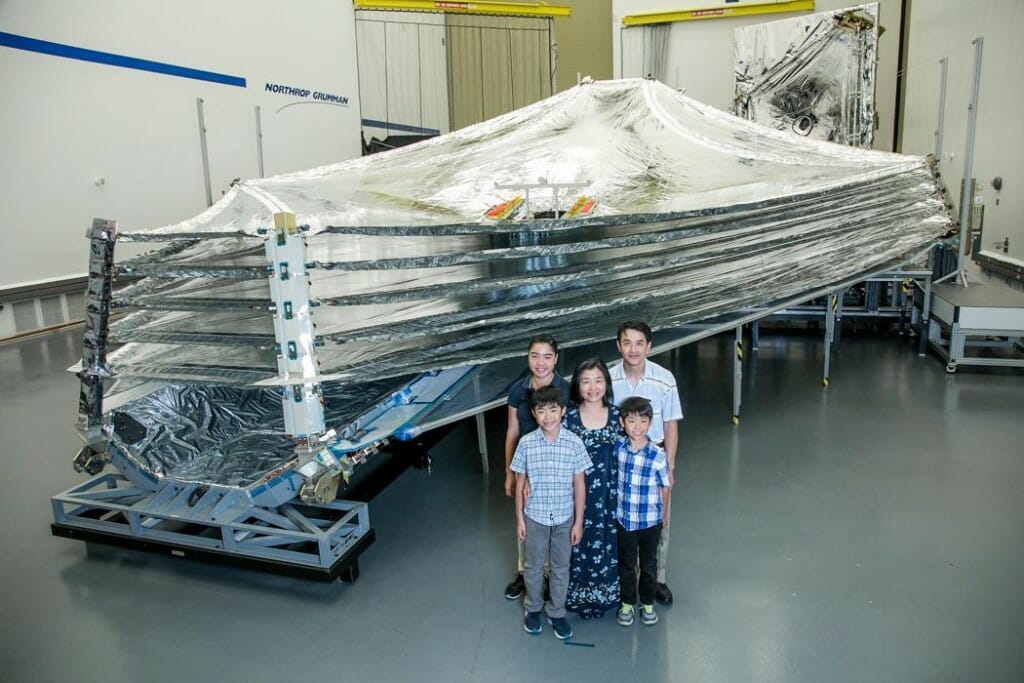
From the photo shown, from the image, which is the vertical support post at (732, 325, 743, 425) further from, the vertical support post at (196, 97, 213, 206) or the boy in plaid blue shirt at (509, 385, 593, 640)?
the vertical support post at (196, 97, 213, 206)

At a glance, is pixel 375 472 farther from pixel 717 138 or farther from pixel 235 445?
pixel 717 138

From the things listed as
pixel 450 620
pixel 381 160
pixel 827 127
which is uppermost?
pixel 827 127

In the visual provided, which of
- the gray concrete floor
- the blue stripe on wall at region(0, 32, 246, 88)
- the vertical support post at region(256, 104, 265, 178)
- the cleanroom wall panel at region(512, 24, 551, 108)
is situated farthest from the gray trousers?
the cleanroom wall panel at region(512, 24, 551, 108)

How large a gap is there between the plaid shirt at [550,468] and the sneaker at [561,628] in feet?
1.08

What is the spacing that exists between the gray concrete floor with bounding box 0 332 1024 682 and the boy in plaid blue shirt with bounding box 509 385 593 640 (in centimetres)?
21

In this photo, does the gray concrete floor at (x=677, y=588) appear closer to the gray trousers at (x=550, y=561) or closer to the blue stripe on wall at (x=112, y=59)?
the gray trousers at (x=550, y=561)

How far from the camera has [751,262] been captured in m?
3.72

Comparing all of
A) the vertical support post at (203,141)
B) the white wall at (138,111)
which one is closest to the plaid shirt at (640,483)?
the white wall at (138,111)

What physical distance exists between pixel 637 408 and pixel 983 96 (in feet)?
22.1

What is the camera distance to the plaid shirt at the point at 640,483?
2094mm

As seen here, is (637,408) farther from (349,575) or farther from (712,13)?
(712,13)

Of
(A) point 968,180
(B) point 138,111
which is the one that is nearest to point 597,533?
(A) point 968,180

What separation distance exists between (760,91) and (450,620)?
826cm

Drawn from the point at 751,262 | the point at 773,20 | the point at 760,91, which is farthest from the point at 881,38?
the point at 751,262
